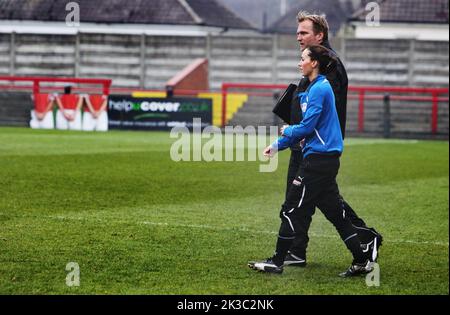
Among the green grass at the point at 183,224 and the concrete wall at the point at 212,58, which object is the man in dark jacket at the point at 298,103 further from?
the concrete wall at the point at 212,58

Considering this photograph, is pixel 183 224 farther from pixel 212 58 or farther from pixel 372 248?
pixel 212 58

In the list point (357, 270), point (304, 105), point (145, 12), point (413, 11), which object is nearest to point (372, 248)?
point (357, 270)

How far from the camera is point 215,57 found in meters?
33.7

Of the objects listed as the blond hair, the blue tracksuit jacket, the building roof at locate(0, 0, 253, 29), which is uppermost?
the building roof at locate(0, 0, 253, 29)

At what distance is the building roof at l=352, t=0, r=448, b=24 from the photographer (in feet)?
154

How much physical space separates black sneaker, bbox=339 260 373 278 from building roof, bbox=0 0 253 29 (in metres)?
20.5

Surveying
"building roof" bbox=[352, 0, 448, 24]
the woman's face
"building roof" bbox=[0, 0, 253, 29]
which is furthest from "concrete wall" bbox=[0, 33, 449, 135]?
the woman's face

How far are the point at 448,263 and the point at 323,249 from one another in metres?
1.25

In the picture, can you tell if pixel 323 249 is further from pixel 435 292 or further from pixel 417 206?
pixel 417 206

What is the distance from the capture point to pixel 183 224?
430 inches

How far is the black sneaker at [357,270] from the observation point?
27.4 feet

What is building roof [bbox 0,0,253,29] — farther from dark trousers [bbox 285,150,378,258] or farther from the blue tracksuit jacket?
the blue tracksuit jacket

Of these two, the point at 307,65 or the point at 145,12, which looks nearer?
the point at 307,65

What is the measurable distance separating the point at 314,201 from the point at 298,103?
82cm
